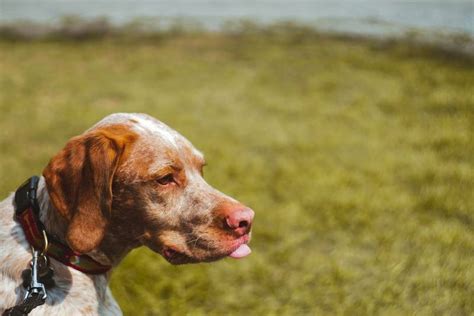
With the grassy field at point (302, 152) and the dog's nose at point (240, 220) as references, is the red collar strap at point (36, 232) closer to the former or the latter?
the dog's nose at point (240, 220)

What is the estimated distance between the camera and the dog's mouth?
3.21 metres

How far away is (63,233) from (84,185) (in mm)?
309

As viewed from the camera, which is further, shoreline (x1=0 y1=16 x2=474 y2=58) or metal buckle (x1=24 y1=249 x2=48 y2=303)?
shoreline (x1=0 y1=16 x2=474 y2=58)

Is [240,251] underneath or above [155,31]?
above

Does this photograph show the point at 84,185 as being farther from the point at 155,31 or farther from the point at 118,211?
the point at 155,31

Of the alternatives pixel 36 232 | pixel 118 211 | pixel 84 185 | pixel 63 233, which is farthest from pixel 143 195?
pixel 36 232

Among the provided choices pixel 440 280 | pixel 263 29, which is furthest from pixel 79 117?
pixel 263 29

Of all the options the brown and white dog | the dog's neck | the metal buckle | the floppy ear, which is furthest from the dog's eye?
the metal buckle

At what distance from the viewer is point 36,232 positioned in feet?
9.84

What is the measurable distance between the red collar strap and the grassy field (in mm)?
1851

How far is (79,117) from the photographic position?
10297 millimetres

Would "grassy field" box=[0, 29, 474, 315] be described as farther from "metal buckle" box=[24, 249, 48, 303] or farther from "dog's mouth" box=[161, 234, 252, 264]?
"metal buckle" box=[24, 249, 48, 303]

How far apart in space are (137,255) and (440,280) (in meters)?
3.08

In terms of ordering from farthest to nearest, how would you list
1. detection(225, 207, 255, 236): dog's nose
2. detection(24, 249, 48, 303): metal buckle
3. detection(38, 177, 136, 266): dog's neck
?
detection(225, 207, 255, 236): dog's nose
detection(38, 177, 136, 266): dog's neck
detection(24, 249, 48, 303): metal buckle
